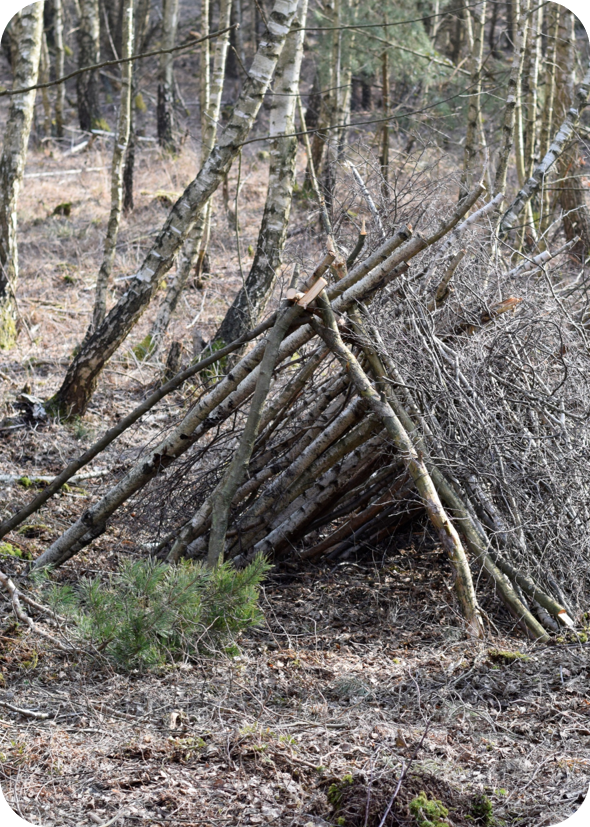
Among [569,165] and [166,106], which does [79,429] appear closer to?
[569,165]

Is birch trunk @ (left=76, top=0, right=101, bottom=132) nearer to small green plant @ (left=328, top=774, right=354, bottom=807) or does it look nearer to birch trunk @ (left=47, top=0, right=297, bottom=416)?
birch trunk @ (left=47, top=0, right=297, bottom=416)

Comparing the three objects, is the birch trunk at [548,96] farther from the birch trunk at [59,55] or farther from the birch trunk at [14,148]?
the birch trunk at [59,55]

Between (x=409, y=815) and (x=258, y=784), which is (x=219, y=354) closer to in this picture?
(x=258, y=784)

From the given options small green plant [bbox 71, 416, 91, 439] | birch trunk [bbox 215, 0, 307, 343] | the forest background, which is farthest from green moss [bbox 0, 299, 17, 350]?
birch trunk [bbox 215, 0, 307, 343]

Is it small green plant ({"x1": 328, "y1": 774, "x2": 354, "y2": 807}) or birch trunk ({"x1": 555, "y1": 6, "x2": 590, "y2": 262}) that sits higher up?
birch trunk ({"x1": 555, "y1": 6, "x2": 590, "y2": 262})

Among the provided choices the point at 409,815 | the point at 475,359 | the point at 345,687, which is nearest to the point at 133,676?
the point at 345,687

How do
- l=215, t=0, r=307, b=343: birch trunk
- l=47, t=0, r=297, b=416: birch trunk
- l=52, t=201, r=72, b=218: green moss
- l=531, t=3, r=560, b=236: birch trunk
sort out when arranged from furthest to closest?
l=52, t=201, r=72, b=218: green moss → l=531, t=3, r=560, b=236: birch trunk → l=215, t=0, r=307, b=343: birch trunk → l=47, t=0, r=297, b=416: birch trunk

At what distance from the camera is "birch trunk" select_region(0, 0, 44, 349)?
725 cm

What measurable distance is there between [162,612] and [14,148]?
247 inches

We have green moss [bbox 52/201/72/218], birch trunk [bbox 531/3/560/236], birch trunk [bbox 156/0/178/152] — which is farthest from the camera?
birch trunk [bbox 156/0/178/152]

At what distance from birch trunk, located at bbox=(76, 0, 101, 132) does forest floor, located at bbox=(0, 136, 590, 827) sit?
1346cm

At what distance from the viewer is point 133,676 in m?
3.20

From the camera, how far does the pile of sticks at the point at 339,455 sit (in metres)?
3.65

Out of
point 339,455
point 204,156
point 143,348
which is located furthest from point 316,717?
point 204,156
